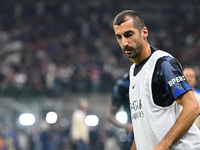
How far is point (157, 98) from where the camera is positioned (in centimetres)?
313

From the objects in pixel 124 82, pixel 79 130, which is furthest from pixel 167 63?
pixel 79 130

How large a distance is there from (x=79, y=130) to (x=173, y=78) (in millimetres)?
11962

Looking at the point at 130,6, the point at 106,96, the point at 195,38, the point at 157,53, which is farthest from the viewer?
the point at 130,6

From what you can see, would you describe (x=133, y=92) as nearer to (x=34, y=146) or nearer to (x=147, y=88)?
(x=147, y=88)

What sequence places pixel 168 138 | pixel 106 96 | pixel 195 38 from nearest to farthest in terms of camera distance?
pixel 168 138
pixel 106 96
pixel 195 38

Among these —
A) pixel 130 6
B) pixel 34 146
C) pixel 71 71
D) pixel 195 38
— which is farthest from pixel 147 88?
pixel 130 6

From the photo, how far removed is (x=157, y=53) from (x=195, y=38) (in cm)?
2512

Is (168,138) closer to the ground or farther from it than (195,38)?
closer to the ground

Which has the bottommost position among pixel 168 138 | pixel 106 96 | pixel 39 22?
pixel 168 138

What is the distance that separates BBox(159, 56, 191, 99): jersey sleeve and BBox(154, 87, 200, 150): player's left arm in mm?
43

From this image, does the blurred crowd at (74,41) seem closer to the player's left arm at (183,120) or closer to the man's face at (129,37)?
the man's face at (129,37)

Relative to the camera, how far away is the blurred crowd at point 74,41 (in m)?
20.2

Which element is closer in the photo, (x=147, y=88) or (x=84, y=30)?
(x=147, y=88)

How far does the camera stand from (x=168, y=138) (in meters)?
3.04
